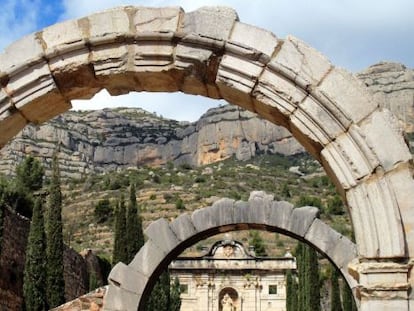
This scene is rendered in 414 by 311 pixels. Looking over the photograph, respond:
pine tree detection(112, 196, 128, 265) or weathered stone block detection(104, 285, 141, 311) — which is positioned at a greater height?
pine tree detection(112, 196, 128, 265)

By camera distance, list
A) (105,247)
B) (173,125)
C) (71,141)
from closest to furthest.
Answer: (105,247) < (71,141) < (173,125)

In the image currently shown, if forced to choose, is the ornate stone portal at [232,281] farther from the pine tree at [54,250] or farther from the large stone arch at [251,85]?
the large stone arch at [251,85]

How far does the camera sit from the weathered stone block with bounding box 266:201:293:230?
13.3 m

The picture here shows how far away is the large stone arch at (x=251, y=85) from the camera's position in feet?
16.8

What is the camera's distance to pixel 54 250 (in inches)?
949

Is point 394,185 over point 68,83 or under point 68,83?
under

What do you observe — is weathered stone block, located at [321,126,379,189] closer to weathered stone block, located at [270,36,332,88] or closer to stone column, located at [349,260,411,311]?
weathered stone block, located at [270,36,332,88]

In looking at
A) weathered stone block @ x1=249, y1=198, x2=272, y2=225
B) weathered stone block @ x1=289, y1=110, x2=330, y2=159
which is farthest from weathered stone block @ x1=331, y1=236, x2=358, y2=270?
weathered stone block @ x1=289, y1=110, x2=330, y2=159

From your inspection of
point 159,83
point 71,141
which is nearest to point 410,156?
point 159,83

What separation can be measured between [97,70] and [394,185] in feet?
8.03

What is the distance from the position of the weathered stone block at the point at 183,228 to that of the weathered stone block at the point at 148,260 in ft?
1.51

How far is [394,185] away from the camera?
516 cm

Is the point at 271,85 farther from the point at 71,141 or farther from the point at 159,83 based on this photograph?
the point at 71,141

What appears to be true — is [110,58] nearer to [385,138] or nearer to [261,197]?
[385,138]
